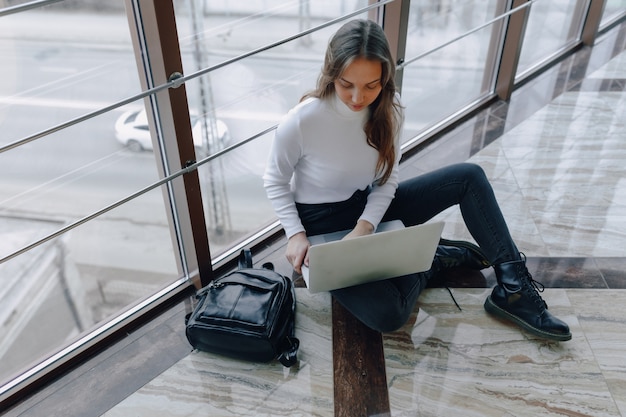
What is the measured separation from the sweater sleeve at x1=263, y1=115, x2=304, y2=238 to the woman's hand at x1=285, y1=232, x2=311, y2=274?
1 centimetres

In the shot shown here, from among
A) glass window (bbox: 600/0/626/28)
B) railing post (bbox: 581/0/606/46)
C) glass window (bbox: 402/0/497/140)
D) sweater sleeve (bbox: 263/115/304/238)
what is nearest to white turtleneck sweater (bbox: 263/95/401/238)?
Result: sweater sleeve (bbox: 263/115/304/238)

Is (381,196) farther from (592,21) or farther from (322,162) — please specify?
(592,21)

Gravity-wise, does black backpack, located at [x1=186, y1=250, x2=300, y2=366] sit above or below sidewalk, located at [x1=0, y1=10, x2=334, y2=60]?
below

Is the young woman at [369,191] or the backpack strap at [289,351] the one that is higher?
the young woman at [369,191]

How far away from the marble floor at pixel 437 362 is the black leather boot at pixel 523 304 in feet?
0.12

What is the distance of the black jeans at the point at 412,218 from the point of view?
4.37ft

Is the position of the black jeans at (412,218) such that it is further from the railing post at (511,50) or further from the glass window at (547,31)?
the glass window at (547,31)

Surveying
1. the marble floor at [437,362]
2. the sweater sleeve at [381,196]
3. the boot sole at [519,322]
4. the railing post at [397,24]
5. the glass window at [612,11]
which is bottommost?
the marble floor at [437,362]

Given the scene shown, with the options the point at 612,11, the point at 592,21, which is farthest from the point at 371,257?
the point at 612,11

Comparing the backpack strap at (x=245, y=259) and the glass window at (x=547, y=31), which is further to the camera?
the glass window at (x=547, y=31)

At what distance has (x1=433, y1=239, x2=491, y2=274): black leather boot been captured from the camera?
156 cm

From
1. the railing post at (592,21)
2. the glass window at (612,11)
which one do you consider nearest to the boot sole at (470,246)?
the railing post at (592,21)

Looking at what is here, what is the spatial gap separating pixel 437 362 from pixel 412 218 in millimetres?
356

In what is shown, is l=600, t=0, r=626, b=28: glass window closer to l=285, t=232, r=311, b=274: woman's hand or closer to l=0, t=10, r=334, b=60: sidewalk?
l=0, t=10, r=334, b=60: sidewalk
